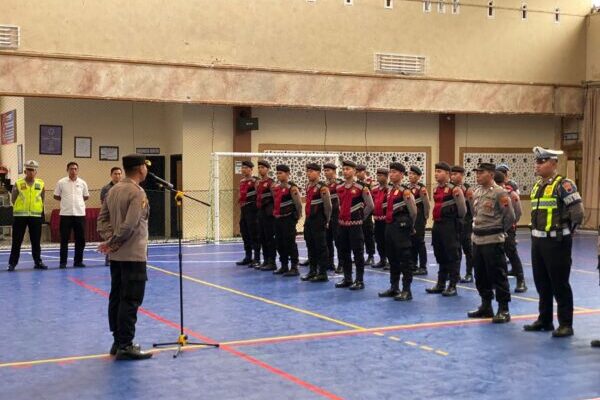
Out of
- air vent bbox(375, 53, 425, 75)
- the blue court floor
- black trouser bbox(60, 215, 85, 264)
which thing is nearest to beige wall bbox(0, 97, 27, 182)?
black trouser bbox(60, 215, 85, 264)

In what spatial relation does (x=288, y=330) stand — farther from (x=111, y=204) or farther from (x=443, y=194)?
(x=443, y=194)

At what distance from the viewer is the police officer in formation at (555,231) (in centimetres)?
847

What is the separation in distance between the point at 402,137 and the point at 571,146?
5.61 metres

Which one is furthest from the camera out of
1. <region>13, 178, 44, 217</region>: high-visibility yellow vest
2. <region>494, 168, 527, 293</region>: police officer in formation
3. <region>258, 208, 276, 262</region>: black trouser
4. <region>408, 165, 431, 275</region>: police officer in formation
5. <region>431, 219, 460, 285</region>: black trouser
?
<region>13, 178, 44, 217</region>: high-visibility yellow vest

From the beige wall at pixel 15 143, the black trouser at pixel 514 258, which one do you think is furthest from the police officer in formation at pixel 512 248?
the beige wall at pixel 15 143

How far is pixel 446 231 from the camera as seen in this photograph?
1166cm

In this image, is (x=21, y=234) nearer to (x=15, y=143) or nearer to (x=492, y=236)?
(x=15, y=143)

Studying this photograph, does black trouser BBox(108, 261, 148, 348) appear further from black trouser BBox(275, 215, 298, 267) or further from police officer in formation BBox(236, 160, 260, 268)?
police officer in formation BBox(236, 160, 260, 268)

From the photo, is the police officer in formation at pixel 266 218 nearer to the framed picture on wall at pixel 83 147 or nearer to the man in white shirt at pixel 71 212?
the man in white shirt at pixel 71 212

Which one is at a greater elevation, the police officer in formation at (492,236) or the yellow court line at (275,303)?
the police officer in formation at (492,236)

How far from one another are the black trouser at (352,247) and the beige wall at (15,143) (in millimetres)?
10714

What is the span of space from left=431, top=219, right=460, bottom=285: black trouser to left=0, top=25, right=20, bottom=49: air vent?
1079 cm

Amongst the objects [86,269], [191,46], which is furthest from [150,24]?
[86,269]

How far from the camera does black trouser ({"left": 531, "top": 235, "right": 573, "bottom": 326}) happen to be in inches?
334
